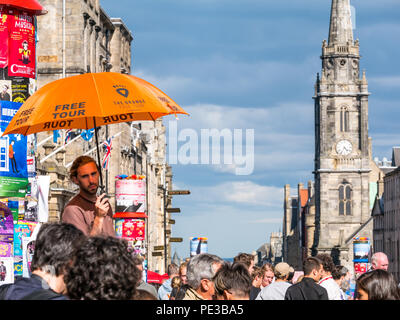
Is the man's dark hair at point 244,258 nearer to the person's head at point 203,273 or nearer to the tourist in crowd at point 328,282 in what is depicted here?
the tourist in crowd at point 328,282

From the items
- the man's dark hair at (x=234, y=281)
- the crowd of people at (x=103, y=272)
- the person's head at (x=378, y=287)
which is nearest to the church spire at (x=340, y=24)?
the crowd of people at (x=103, y=272)

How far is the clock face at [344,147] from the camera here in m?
128

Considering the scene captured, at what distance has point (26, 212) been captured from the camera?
99.0ft

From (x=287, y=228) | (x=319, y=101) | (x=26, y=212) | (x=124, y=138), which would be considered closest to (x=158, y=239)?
(x=124, y=138)

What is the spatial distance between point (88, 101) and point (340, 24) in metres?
123

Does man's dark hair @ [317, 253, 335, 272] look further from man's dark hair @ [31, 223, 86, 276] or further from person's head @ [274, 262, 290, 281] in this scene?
man's dark hair @ [31, 223, 86, 276]

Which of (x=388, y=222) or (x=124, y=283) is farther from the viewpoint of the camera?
(x=388, y=222)

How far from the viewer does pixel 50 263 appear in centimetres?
682

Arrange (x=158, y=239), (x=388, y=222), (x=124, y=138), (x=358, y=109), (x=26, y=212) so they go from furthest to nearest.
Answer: (x=358, y=109) < (x=388, y=222) < (x=158, y=239) < (x=124, y=138) < (x=26, y=212)

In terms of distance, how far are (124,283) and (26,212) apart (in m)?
24.7

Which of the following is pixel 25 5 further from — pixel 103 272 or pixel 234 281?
pixel 103 272

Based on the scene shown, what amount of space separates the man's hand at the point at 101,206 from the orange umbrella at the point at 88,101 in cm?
172

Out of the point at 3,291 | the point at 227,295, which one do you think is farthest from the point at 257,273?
the point at 3,291

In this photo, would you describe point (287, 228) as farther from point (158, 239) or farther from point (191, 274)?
point (191, 274)
